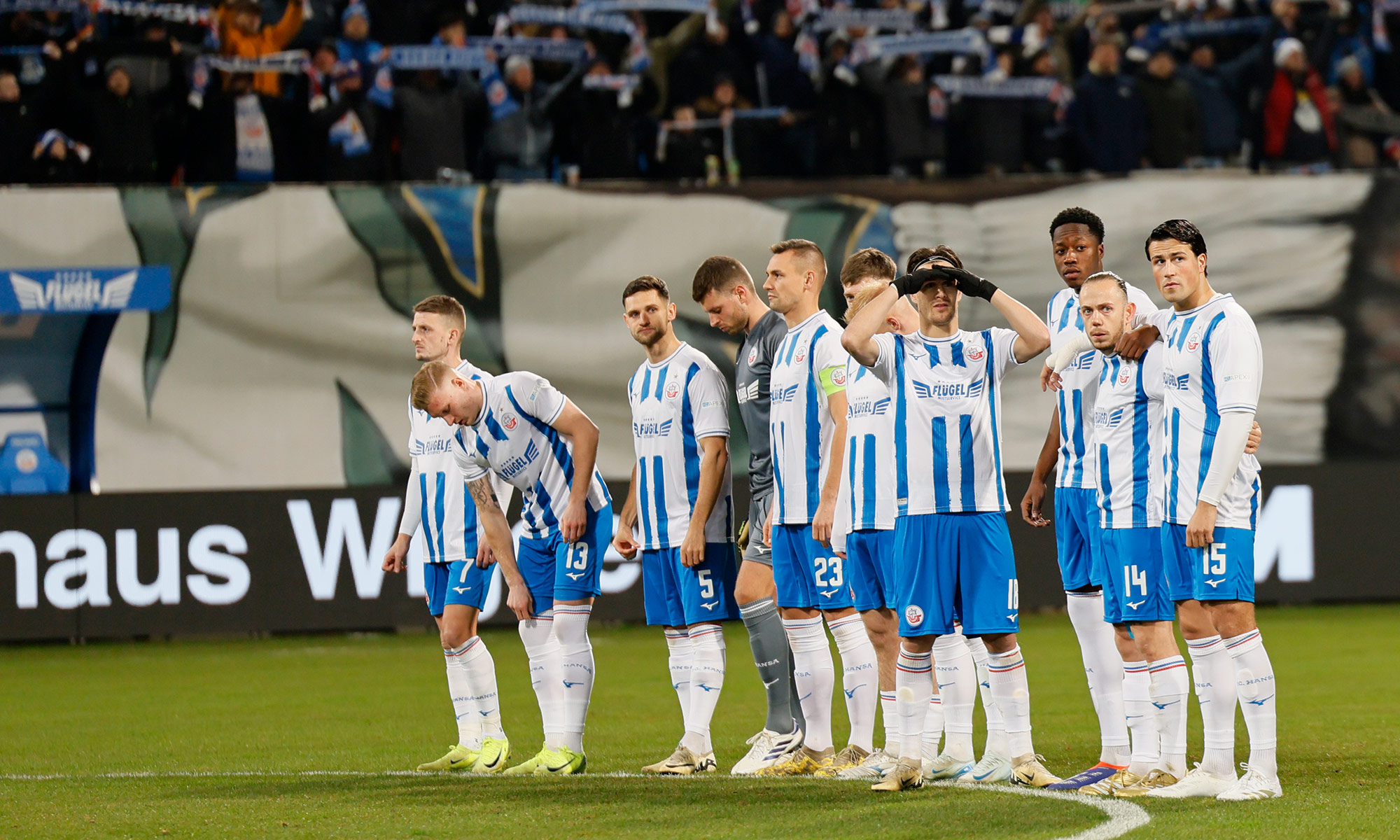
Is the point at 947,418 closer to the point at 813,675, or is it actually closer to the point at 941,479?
the point at 941,479

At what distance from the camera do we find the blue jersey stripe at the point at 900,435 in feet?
21.5

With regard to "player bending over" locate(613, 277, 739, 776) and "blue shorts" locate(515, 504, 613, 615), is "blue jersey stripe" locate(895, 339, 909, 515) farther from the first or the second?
"blue shorts" locate(515, 504, 613, 615)

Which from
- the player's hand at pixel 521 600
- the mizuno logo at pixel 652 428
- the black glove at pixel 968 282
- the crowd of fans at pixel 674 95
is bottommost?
the player's hand at pixel 521 600

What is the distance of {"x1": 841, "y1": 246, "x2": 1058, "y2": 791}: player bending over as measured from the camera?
635 cm

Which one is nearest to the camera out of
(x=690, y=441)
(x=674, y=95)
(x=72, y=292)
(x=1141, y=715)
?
(x=1141, y=715)

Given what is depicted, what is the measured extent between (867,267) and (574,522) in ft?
5.67

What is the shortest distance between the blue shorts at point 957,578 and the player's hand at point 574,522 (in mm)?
1528

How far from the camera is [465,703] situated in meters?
7.63

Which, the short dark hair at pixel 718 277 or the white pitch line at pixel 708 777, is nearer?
the white pitch line at pixel 708 777

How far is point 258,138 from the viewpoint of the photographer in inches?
603

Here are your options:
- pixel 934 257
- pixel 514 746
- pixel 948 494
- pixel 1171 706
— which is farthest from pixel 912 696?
pixel 514 746

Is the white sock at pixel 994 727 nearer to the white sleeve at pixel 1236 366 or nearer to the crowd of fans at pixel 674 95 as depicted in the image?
the white sleeve at pixel 1236 366

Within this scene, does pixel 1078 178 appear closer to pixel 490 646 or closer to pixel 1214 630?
pixel 490 646

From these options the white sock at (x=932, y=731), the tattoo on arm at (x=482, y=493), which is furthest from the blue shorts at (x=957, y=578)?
the tattoo on arm at (x=482, y=493)
